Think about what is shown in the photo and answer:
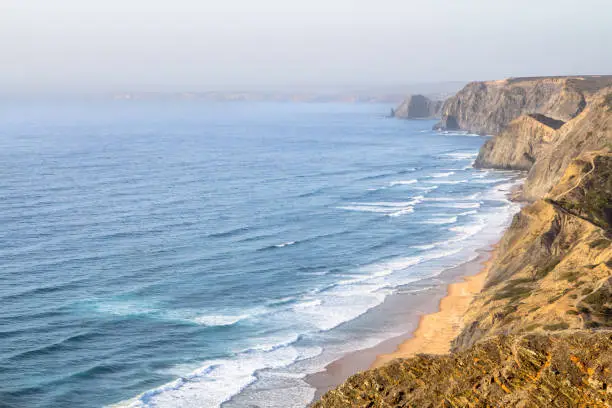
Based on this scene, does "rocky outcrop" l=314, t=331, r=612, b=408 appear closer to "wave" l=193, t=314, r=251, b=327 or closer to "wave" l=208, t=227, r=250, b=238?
"wave" l=193, t=314, r=251, b=327

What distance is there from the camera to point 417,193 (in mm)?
105125

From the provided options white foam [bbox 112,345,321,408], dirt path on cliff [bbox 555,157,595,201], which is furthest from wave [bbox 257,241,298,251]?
dirt path on cliff [bbox 555,157,595,201]

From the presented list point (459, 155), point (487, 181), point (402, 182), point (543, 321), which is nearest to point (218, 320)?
point (543, 321)

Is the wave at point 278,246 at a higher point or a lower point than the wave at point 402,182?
lower

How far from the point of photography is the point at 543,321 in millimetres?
38500

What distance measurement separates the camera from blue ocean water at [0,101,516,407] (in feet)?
145

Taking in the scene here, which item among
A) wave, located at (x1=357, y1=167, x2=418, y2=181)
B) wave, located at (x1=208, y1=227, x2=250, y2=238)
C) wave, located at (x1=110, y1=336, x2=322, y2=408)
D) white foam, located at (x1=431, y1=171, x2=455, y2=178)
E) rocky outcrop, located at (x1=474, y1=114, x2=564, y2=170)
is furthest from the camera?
white foam, located at (x1=431, y1=171, x2=455, y2=178)

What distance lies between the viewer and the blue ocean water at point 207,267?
145 ft

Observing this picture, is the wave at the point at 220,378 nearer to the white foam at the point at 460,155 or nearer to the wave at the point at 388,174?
the wave at the point at 388,174

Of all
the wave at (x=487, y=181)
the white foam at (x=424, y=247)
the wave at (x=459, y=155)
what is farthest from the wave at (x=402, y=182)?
the white foam at (x=424, y=247)

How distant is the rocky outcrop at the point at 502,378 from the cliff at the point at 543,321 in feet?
0.10

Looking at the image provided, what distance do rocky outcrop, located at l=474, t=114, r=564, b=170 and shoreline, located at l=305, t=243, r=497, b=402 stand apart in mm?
57784

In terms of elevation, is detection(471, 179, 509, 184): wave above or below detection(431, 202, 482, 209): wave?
above

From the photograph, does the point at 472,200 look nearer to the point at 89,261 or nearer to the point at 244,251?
the point at 244,251
